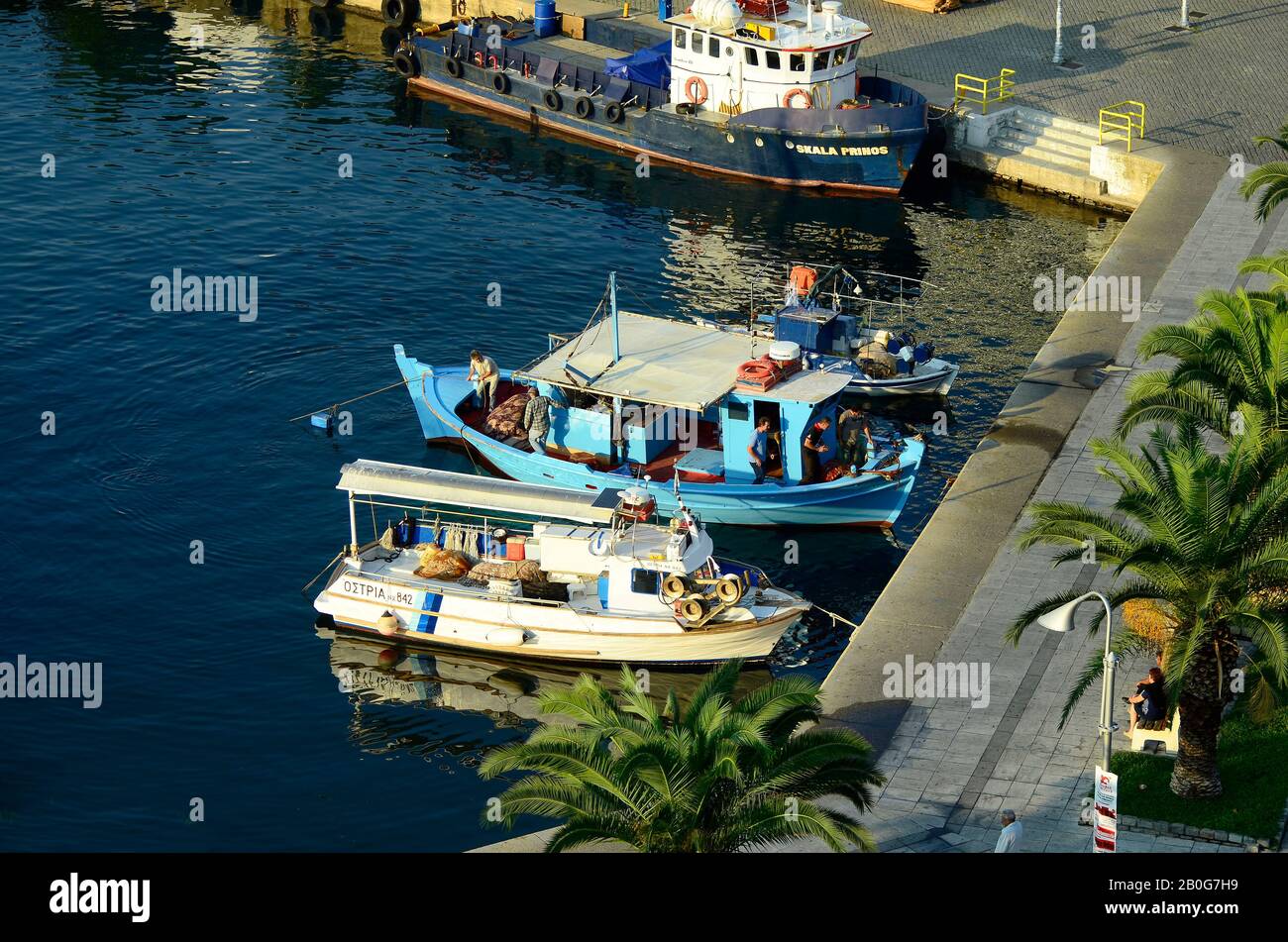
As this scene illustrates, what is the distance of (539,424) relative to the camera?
152 ft

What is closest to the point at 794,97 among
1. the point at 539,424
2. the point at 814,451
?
the point at 539,424

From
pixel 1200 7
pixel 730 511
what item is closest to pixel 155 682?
pixel 730 511

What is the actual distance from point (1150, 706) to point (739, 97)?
3961 centimetres

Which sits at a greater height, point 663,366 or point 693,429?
point 663,366

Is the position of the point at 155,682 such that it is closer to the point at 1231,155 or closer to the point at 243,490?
the point at 243,490

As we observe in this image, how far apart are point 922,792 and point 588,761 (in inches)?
321

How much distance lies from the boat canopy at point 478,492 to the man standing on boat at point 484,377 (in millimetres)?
6993

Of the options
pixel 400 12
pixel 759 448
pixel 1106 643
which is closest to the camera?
pixel 1106 643

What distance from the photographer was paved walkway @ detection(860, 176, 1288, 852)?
3147 centimetres

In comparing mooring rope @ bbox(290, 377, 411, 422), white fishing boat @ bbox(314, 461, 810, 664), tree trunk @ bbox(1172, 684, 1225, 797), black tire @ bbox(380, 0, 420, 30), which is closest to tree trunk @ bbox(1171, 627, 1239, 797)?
tree trunk @ bbox(1172, 684, 1225, 797)

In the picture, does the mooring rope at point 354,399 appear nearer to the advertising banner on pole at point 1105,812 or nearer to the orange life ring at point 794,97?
the orange life ring at point 794,97

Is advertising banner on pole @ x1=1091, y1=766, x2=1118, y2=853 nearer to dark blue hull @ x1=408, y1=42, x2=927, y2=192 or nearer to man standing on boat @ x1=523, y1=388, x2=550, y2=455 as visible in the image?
man standing on boat @ x1=523, y1=388, x2=550, y2=455

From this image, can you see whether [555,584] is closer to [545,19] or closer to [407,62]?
[407,62]

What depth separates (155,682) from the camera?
38781 millimetres
